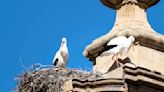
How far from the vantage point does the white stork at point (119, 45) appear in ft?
42.0

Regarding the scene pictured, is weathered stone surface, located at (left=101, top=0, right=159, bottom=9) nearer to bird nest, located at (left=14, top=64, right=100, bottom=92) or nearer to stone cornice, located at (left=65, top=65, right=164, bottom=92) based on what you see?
bird nest, located at (left=14, top=64, right=100, bottom=92)

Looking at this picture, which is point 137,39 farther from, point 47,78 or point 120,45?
point 47,78

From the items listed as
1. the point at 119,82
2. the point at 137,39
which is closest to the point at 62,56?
the point at 137,39

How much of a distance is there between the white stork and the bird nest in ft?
1.83

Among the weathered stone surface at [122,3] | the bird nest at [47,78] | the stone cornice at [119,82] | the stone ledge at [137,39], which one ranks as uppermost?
the weathered stone surface at [122,3]

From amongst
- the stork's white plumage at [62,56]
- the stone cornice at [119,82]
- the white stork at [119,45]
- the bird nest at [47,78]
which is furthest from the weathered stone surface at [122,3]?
the stone cornice at [119,82]

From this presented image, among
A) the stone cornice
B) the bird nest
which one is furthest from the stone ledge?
the stone cornice

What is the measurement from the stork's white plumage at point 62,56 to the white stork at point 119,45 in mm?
1099

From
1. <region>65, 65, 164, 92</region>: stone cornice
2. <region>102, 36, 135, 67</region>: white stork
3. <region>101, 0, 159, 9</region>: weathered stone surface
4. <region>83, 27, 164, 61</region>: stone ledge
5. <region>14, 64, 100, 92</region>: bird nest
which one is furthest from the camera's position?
<region>101, 0, 159, 9</region>: weathered stone surface

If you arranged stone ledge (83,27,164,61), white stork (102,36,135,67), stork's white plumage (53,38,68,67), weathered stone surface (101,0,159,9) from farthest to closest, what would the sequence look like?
weathered stone surface (101,0,159,9), stork's white plumage (53,38,68,67), stone ledge (83,27,164,61), white stork (102,36,135,67)

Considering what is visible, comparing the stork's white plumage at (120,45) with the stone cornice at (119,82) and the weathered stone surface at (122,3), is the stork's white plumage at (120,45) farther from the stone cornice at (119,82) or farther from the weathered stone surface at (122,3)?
the weathered stone surface at (122,3)

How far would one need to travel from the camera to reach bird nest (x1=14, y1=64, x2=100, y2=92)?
12586 millimetres

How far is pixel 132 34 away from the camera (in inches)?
527

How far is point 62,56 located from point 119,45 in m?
1.72
